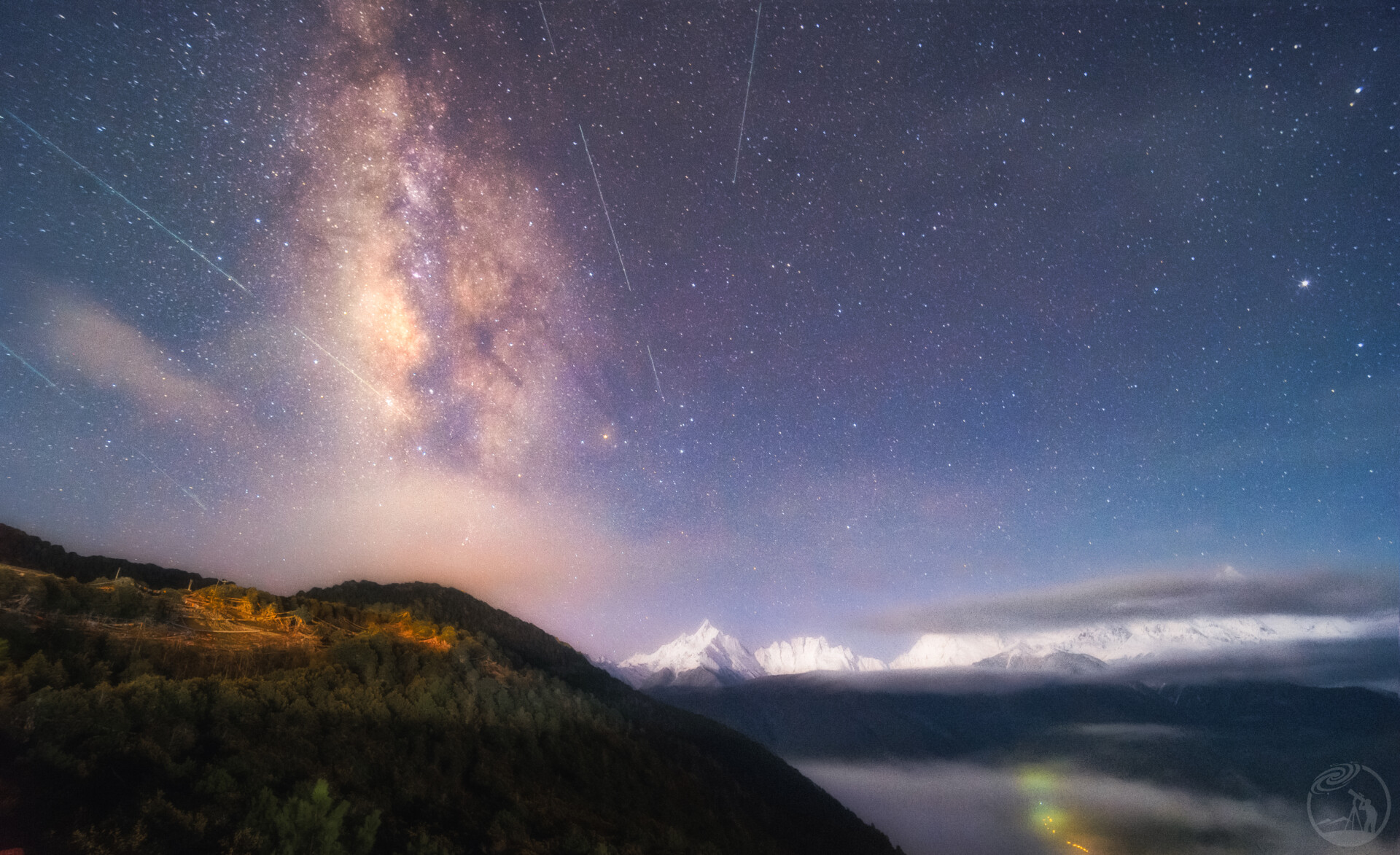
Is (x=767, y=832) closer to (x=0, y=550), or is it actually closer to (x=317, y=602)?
(x=317, y=602)

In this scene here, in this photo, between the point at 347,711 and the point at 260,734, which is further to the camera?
the point at 347,711

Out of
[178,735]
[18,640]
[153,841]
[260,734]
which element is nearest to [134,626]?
[18,640]

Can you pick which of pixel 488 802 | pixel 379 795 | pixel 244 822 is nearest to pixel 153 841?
pixel 244 822

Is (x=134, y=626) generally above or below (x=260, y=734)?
above

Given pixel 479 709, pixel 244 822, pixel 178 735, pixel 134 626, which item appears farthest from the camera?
pixel 479 709

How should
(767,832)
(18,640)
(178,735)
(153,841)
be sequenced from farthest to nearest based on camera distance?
(767,832) → (18,640) → (178,735) → (153,841)

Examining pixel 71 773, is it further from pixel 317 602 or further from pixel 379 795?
pixel 317 602

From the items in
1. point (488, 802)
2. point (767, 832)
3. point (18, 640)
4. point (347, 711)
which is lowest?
point (767, 832)
